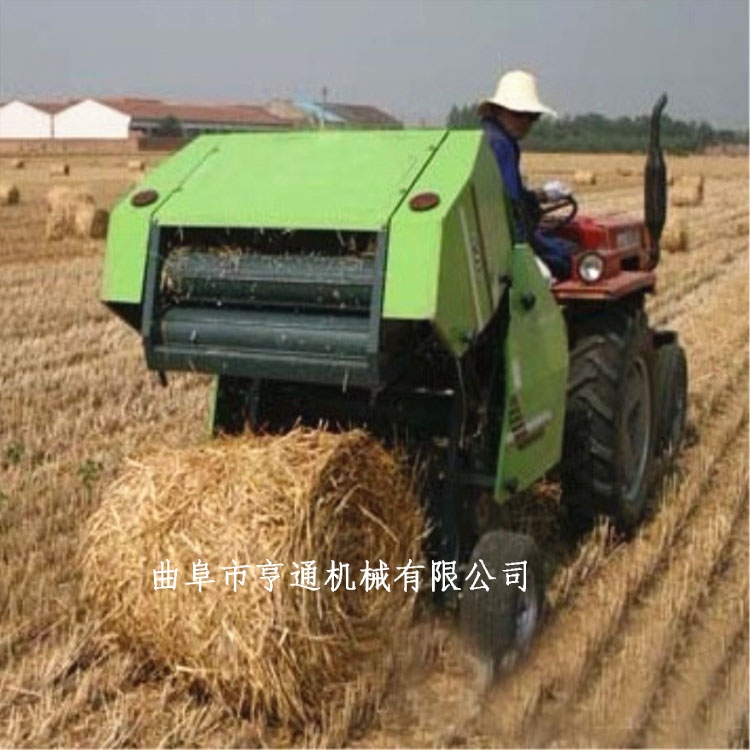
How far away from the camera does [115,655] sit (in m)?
3.67

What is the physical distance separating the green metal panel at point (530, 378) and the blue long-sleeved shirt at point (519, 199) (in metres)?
0.21

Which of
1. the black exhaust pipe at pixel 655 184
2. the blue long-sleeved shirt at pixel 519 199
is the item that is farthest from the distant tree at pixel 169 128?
the blue long-sleeved shirt at pixel 519 199

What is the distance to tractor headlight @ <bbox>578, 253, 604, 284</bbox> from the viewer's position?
4602 mm

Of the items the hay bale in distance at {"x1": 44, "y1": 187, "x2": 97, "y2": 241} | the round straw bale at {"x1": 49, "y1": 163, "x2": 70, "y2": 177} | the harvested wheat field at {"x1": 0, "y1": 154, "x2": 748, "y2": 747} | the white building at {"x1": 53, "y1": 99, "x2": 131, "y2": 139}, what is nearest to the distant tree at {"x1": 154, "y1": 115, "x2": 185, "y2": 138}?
the white building at {"x1": 53, "y1": 99, "x2": 131, "y2": 139}

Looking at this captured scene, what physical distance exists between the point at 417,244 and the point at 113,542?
1.23m

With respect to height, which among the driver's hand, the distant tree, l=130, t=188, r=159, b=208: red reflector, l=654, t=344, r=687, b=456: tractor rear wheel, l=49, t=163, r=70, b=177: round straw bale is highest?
the distant tree

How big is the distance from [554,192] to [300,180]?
147cm

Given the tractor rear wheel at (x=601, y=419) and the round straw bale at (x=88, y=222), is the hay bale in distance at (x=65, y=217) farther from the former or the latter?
the tractor rear wheel at (x=601, y=419)

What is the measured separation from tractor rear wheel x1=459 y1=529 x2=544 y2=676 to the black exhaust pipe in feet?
6.70

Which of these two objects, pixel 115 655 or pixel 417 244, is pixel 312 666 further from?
pixel 417 244

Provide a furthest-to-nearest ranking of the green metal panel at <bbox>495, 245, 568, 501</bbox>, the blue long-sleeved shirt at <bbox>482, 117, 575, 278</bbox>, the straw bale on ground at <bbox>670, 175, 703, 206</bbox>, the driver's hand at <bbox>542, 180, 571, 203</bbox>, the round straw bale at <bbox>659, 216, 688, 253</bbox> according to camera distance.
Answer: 1. the straw bale on ground at <bbox>670, 175, 703, 206</bbox>
2. the round straw bale at <bbox>659, 216, 688, 253</bbox>
3. the driver's hand at <bbox>542, 180, 571, 203</bbox>
4. the blue long-sleeved shirt at <bbox>482, 117, 575, 278</bbox>
5. the green metal panel at <bbox>495, 245, 568, 501</bbox>

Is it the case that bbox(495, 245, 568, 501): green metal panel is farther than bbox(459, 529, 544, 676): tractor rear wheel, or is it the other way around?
bbox(495, 245, 568, 501): green metal panel

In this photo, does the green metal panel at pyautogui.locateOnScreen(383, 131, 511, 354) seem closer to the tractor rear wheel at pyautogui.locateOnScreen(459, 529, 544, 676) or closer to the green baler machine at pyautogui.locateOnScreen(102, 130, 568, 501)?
the green baler machine at pyautogui.locateOnScreen(102, 130, 568, 501)

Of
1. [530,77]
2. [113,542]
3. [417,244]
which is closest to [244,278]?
[417,244]
